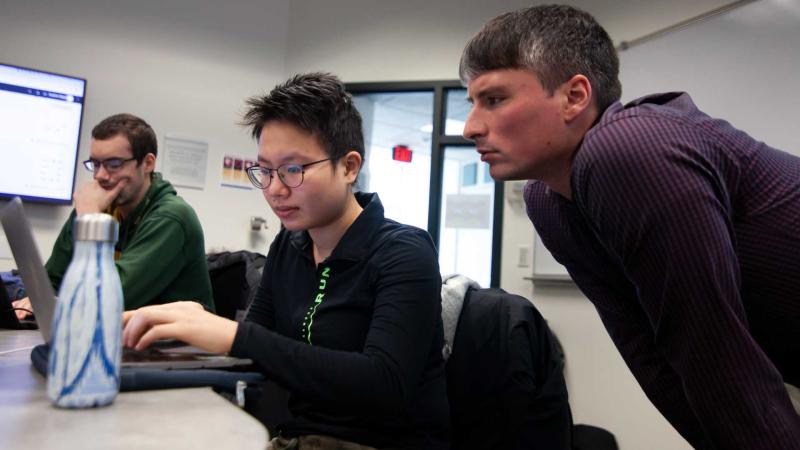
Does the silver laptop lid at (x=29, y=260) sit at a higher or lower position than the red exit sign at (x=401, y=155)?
lower

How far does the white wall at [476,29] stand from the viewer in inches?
109

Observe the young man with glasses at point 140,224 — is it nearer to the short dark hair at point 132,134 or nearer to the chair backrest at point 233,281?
the short dark hair at point 132,134

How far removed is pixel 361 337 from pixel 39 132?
260 cm

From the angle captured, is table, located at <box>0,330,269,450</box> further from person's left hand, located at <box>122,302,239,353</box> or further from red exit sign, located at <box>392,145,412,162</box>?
red exit sign, located at <box>392,145,412,162</box>

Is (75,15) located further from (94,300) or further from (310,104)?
(94,300)

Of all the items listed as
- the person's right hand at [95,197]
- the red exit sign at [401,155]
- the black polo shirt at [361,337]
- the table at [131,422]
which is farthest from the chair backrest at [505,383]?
the red exit sign at [401,155]

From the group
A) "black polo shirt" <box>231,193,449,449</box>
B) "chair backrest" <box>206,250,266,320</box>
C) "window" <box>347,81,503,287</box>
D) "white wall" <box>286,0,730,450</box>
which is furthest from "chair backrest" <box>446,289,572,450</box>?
"window" <box>347,81,503,287</box>

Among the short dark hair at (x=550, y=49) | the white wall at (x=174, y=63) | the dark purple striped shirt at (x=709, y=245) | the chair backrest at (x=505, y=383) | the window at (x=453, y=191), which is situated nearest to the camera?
the dark purple striped shirt at (x=709, y=245)

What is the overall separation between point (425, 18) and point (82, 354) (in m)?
3.22

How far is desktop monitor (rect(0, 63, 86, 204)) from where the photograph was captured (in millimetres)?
2832

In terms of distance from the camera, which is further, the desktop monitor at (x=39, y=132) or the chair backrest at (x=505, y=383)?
the desktop monitor at (x=39, y=132)

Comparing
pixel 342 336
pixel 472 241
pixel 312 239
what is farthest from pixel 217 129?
pixel 342 336

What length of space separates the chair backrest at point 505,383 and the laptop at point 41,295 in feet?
2.17

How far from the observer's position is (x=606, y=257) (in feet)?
3.34
